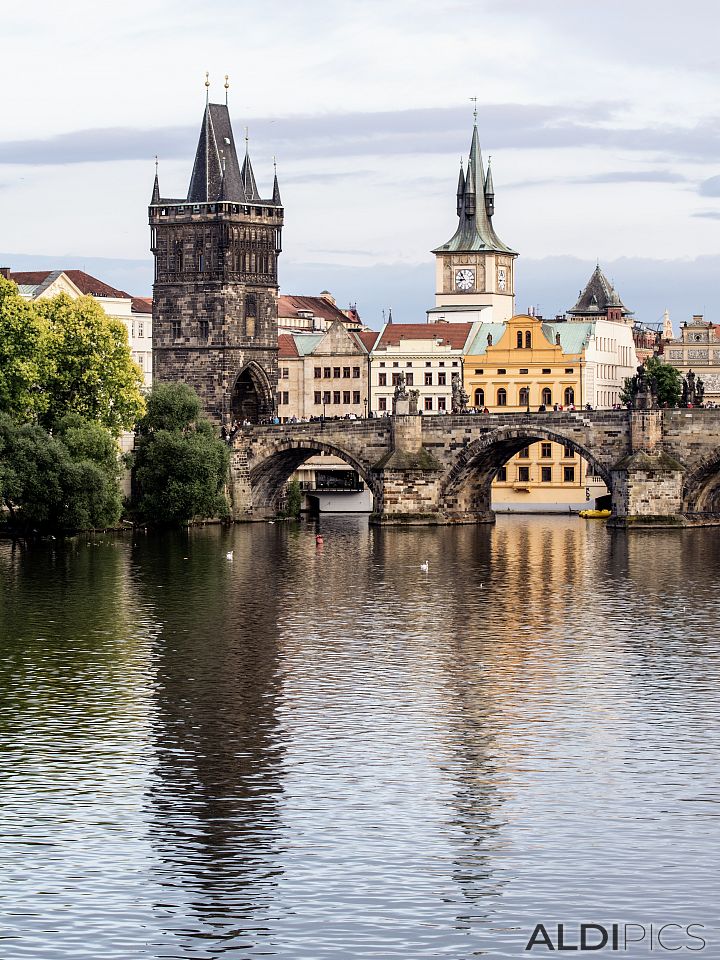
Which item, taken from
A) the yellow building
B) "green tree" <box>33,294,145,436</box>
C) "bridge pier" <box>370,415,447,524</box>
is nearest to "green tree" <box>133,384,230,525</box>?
"green tree" <box>33,294,145,436</box>

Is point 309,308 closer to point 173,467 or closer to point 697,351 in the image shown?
point 697,351

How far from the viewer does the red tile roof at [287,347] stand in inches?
5266

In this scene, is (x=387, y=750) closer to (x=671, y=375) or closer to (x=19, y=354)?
(x=19, y=354)

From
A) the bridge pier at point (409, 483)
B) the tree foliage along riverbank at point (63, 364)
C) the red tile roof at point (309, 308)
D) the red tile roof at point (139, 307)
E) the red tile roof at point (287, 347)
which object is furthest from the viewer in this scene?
the red tile roof at point (309, 308)

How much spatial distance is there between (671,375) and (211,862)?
118m

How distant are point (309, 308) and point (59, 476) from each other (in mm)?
72009

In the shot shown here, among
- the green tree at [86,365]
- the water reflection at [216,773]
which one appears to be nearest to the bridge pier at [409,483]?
the green tree at [86,365]

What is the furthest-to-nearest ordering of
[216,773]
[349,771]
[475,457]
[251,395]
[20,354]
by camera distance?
1. [251,395]
2. [475,457]
3. [20,354]
4. [349,771]
5. [216,773]

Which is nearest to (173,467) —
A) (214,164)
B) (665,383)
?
(214,164)

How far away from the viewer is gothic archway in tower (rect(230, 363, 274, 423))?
115 meters

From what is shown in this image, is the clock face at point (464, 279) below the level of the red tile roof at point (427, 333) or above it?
above

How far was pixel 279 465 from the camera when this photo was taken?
363 ft

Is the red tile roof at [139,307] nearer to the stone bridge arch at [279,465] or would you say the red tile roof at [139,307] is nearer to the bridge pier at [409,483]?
the stone bridge arch at [279,465]

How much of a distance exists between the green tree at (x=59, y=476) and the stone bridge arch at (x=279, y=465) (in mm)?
20104
